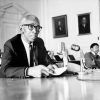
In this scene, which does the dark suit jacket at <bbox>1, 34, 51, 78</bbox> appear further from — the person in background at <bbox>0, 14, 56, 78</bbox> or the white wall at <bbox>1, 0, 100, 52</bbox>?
the white wall at <bbox>1, 0, 100, 52</bbox>

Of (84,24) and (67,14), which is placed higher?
(67,14)

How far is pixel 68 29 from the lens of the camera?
10469 millimetres

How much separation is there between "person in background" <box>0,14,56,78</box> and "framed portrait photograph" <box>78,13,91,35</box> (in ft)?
23.9

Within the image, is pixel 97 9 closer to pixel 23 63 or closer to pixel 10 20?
pixel 10 20

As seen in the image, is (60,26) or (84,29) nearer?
(84,29)

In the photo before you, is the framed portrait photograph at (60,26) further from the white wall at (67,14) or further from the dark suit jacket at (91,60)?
Result: the dark suit jacket at (91,60)

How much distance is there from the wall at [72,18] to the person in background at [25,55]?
286 inches

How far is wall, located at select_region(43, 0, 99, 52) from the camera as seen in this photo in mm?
9758

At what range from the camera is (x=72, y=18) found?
10.4m

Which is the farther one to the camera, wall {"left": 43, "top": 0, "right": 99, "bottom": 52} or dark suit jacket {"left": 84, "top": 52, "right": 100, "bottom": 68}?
wall {"left": 43, "top": 0, "right": 99, "bottom": 52}

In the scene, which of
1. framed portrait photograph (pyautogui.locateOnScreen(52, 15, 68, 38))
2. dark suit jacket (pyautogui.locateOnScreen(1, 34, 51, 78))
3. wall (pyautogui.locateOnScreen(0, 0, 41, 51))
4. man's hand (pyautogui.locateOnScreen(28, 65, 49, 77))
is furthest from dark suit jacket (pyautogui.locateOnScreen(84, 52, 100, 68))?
man's hand (pyautogui.locateOnScreen(28, 65, 49, 77))

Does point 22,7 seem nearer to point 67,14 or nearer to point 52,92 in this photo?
point 67,14

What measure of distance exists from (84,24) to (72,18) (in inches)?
26.8

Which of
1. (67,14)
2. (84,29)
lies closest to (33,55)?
(84,29)
